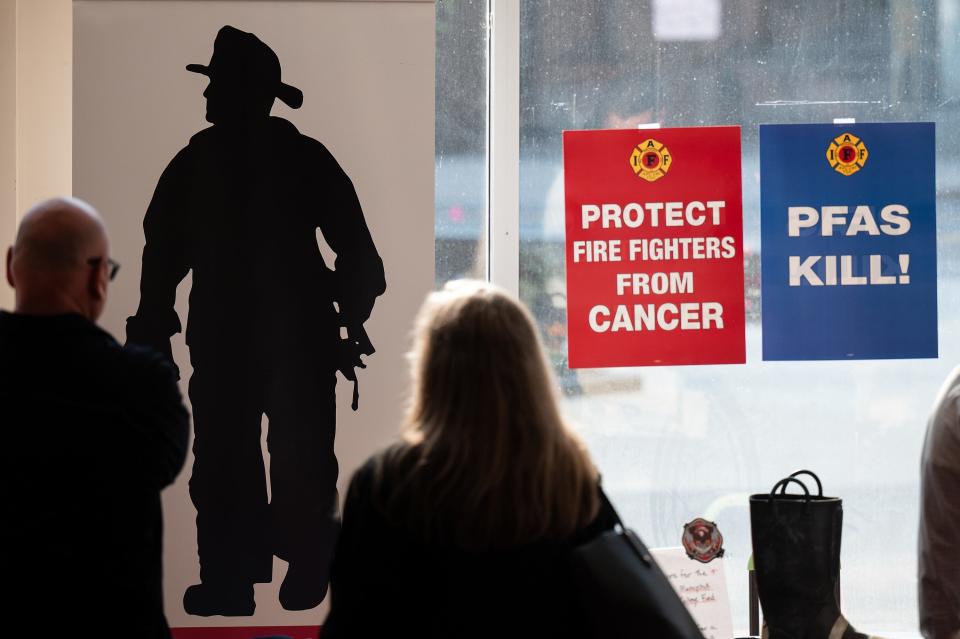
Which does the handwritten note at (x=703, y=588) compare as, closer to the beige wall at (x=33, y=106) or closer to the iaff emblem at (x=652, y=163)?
the iaff emblem at (x=652, y=163)

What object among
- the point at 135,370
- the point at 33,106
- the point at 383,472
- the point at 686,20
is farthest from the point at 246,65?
the point at 383,472

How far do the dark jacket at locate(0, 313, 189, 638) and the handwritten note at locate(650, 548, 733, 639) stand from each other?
1927 mm

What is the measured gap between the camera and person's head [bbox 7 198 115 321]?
1.85m

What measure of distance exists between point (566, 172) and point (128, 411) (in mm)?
2098

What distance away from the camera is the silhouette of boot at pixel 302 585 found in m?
3.14

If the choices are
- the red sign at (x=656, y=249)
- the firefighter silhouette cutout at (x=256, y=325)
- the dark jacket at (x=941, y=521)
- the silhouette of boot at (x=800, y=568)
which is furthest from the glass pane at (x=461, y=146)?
the dark jacket at (x=941, y=521)

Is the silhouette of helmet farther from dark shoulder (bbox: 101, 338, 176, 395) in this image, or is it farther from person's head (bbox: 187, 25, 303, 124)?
dark shoulder (bbox: 101, 338, 176, 395)

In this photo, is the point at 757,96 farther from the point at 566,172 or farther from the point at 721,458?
the point at 721,458

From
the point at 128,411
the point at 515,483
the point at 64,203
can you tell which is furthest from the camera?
the point at 64,203

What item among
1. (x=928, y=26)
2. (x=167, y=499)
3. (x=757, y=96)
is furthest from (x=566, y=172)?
(x=167, y=499)

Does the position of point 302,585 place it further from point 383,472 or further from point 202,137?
point 383,472

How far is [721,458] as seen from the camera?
3598mm

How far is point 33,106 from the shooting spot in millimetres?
3385

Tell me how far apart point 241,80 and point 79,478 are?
5.79 feet
